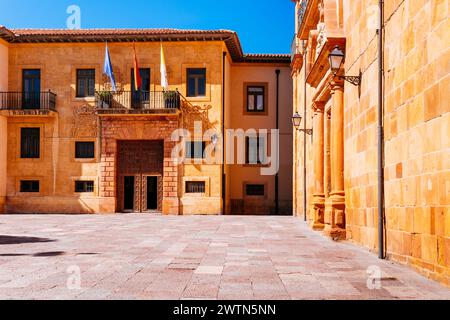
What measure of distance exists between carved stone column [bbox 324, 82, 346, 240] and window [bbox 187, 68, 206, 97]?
44.6 feet

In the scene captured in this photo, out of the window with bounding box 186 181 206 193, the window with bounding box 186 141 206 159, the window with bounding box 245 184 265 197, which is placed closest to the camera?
the window with bounding box 186 181 206 193

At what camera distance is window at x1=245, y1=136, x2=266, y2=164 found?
88.3 ft

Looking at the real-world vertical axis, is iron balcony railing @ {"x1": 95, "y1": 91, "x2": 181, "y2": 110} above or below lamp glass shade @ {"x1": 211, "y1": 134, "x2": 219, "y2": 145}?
above

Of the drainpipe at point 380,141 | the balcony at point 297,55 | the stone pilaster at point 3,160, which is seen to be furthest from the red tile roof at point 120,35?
the drainpipe at point 380,141

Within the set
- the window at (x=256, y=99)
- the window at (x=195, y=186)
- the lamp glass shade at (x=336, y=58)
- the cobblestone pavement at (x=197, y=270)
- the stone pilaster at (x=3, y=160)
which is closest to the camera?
the cobblestone pavement at (x=197, y=270)

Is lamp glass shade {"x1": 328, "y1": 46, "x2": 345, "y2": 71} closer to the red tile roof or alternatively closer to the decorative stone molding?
the red tile roof

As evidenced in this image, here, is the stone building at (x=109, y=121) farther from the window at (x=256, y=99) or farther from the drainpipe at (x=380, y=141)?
the drainpipe at (x=380, y=141)

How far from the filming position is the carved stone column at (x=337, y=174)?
11797 mm

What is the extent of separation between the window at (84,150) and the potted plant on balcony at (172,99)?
406cm

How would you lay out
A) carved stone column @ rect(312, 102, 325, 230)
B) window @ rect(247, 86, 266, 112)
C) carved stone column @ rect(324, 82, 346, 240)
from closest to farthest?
1. carved stone column @ rect(324, 82, 346, 240)
2. carved stone column @ rect(312, 102, 325, 230)
3. window @ rect(247, 86, 266, 112)

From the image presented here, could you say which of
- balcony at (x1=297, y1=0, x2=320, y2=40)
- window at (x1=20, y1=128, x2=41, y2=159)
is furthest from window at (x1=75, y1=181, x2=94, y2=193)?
balcony at (x1=297, y1=0, x2=320, y2=40)

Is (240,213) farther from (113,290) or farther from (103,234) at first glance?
(113,290)

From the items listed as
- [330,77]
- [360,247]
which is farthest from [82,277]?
[330,77]
